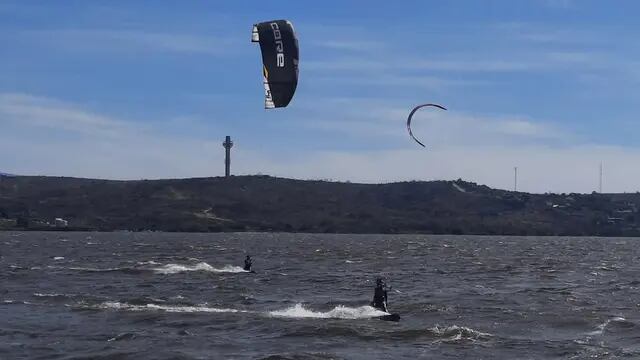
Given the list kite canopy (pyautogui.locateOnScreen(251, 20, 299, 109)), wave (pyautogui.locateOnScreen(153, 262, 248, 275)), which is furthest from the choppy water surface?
kite canopy (pyautogui.locateOnScreen(251, 20, 299, 109))

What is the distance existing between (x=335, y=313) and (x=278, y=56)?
14.6m

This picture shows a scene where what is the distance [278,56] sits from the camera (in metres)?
30.6

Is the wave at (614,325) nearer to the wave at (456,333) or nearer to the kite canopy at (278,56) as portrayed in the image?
the wave at (456,333)

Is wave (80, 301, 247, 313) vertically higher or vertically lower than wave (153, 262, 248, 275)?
lower

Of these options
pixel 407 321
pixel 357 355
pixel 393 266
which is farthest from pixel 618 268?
pixel 357 355

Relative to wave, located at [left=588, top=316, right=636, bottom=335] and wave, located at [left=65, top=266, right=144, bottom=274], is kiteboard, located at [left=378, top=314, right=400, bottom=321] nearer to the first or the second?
wave, located at [left=588, top=316, right=636, bottom=335]

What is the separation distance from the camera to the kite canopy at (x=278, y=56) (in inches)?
1188

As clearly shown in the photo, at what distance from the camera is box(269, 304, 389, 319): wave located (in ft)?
135

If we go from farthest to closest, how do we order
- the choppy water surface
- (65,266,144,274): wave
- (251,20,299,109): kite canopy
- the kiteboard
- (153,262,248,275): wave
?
(153,262,248,275): wave, (65,266,144,274): wave, the kiteboard, the choppy water surface, (251,20,299,109): kite canopy

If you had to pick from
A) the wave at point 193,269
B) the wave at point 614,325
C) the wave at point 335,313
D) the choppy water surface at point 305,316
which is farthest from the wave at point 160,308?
the wave at point 193,269

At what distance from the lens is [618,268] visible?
8688 centimetres

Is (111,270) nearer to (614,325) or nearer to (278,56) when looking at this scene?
(614,325)

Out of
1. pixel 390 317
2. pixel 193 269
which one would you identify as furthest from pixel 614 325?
pixel 193 269

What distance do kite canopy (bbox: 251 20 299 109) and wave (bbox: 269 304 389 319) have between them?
13079mm
